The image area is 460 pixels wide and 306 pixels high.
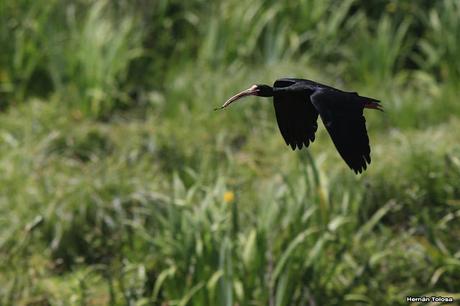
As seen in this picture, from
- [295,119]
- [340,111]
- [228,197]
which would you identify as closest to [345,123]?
[340,111]

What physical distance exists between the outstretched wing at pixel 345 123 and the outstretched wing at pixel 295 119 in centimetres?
21

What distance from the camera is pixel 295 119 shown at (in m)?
1.77

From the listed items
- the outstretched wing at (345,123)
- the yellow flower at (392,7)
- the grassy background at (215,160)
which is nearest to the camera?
the outstretched wing at (345,123)

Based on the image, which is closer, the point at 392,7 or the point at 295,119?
the point at 295,119

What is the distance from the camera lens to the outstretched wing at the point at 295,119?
1.73 m

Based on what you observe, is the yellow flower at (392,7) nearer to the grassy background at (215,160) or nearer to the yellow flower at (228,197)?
the grassy background at (215,160)

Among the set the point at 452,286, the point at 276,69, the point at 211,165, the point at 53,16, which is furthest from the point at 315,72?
the point at 452,286

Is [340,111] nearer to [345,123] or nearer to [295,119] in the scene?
[345,123]

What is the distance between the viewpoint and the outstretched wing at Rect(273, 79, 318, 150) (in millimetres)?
1733

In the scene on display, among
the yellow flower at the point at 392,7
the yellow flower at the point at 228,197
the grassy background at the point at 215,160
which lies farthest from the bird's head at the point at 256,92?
the yellow flower at the point at 392,7

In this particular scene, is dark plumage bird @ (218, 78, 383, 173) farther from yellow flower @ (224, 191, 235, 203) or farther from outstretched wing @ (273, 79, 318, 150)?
yellow flower @ (224, 191, 235, 203)

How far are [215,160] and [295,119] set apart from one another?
2789mm

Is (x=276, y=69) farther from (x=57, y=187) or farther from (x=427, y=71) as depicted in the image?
(x=57, y=187)

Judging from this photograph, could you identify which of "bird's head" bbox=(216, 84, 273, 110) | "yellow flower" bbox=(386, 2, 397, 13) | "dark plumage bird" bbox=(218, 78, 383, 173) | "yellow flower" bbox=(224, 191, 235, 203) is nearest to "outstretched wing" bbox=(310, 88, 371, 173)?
"dark plumage bird" bbox=(218, 78, 383, 173)
